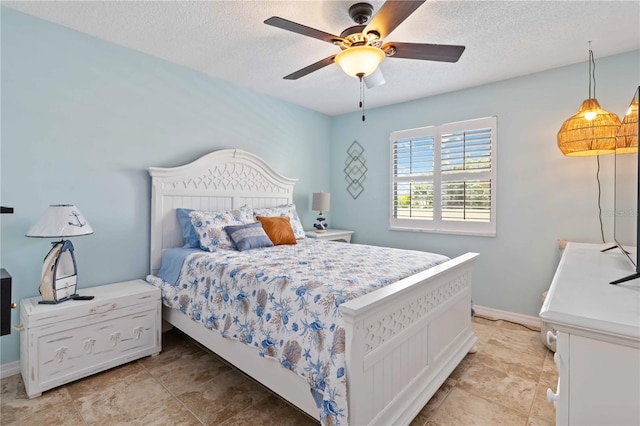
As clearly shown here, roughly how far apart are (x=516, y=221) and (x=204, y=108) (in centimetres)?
344

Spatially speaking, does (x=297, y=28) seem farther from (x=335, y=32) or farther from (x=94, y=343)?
(x=94, y=343)

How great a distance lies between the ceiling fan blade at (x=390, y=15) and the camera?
156 centimetres

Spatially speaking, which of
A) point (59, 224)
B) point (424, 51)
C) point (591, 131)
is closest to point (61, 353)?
point (59, 224)

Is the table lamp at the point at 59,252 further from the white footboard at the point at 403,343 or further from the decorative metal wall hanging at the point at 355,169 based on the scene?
the decorative metal wall hanging at the point at 355,169

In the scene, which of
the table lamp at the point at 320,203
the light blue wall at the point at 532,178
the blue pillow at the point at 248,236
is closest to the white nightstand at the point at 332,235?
the table lamp at the point at 320,203

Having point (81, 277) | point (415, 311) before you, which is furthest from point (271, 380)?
point (81, 277)

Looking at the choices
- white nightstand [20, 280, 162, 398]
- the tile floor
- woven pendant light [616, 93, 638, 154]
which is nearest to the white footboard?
the tile floor

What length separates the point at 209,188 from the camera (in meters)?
3.25

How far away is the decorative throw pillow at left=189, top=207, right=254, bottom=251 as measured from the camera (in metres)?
2.75

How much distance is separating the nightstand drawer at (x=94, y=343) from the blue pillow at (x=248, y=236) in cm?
83

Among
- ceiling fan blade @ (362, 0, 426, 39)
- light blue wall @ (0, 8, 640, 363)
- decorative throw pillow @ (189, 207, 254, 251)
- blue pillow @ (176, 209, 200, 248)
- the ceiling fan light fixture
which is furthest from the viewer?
blue pillow @ (176, 209, 200, 248)

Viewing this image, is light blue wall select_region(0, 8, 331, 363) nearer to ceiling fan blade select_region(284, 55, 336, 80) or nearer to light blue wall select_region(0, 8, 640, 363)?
light blue wall select_region(0, 8, 640, 363)

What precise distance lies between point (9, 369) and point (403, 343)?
2.72 meters

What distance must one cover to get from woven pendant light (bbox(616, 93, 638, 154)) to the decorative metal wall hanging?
9.13 feet
